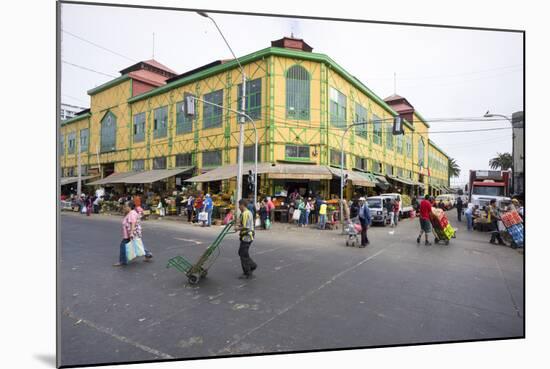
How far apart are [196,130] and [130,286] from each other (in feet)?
41.9

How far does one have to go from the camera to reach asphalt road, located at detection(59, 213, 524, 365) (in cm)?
291

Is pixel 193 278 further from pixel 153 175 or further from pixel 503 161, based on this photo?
pixel 153 175

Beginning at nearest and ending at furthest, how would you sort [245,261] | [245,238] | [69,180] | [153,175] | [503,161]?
[69,180] < [503,161] < [245,261] < [245,238] < [153,175]

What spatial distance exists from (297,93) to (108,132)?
29.1 feet

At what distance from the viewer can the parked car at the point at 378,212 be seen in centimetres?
1298

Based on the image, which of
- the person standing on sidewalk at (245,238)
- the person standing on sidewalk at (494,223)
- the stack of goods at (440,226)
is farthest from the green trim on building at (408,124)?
the person standing on sidewalk at (245,238)

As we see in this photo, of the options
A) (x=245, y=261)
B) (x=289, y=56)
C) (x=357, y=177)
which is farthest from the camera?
(x=357, y=177)

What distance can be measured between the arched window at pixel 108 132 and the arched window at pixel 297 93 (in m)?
7.99

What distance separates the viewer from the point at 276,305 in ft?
12.0

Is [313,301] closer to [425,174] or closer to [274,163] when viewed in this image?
[425,174]

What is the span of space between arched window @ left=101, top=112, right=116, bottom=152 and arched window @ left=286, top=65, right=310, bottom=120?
799 cm

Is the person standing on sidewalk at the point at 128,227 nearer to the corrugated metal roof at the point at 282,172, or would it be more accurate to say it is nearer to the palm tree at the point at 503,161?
the palm tree at the point at 503,161

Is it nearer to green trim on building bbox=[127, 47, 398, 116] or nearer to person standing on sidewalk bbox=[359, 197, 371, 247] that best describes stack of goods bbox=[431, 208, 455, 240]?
person standing on sidewalk bbox=[359, 197, 371, 247]

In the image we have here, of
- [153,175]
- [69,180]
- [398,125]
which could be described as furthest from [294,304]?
[153,175]
